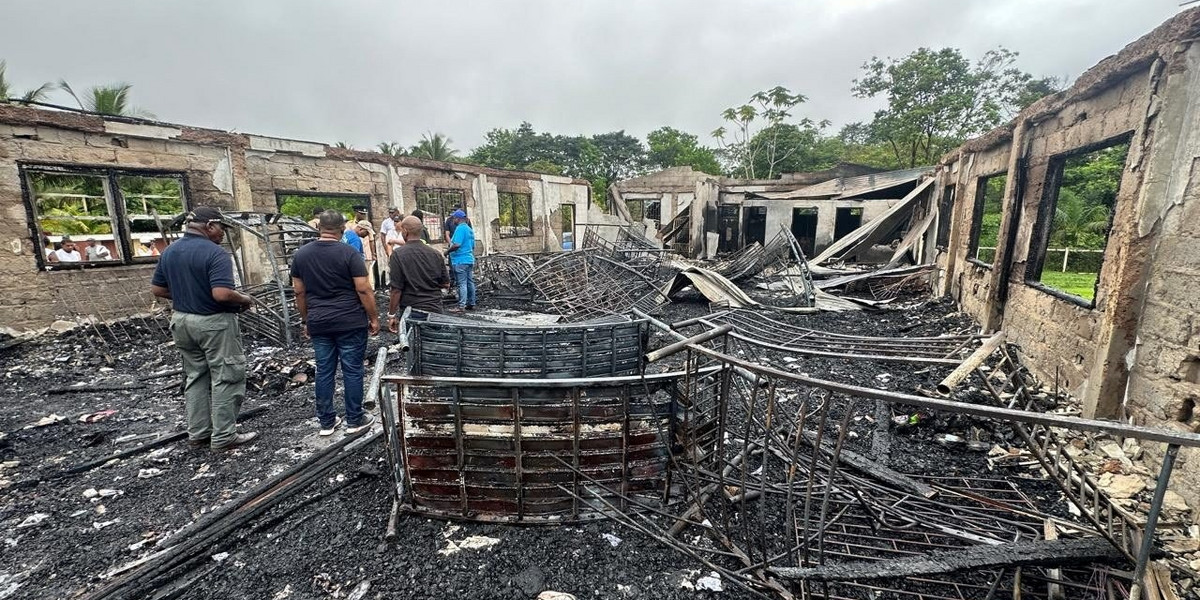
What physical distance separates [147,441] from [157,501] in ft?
3.38

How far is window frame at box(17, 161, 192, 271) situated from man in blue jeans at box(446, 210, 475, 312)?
4038 mm

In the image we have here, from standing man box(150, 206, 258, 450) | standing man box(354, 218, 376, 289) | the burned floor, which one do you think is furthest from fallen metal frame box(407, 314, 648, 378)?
standing man box(354, 218, 376, 289)

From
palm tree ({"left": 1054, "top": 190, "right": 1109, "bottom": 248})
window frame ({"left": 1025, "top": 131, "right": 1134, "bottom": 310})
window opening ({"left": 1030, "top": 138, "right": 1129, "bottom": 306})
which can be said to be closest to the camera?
window frame ({"left": 1025, "top": 131, "right": 1134, "bottom": 310})

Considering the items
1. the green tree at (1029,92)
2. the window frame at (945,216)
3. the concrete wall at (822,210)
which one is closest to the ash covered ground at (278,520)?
the window frame at (945,216)

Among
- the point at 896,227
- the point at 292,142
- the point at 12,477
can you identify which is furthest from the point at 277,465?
the point at 896,227

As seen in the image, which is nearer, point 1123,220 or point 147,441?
point 1123,220

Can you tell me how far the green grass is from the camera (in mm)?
8770

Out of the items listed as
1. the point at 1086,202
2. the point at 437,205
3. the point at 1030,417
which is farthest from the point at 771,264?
the point at 1086,202

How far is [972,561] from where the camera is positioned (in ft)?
5.35

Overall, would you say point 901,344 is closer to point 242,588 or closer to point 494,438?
point 494,438

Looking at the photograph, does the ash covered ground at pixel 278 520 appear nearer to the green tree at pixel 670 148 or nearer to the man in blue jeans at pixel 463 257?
the man in blue jeans at pixel 463 257

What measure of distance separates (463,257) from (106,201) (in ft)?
15.9

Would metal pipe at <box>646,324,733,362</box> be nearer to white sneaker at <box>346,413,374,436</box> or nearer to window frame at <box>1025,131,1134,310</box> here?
white sneaker at <box>346,413,374,436</box>

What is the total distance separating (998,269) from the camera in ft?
17.8
